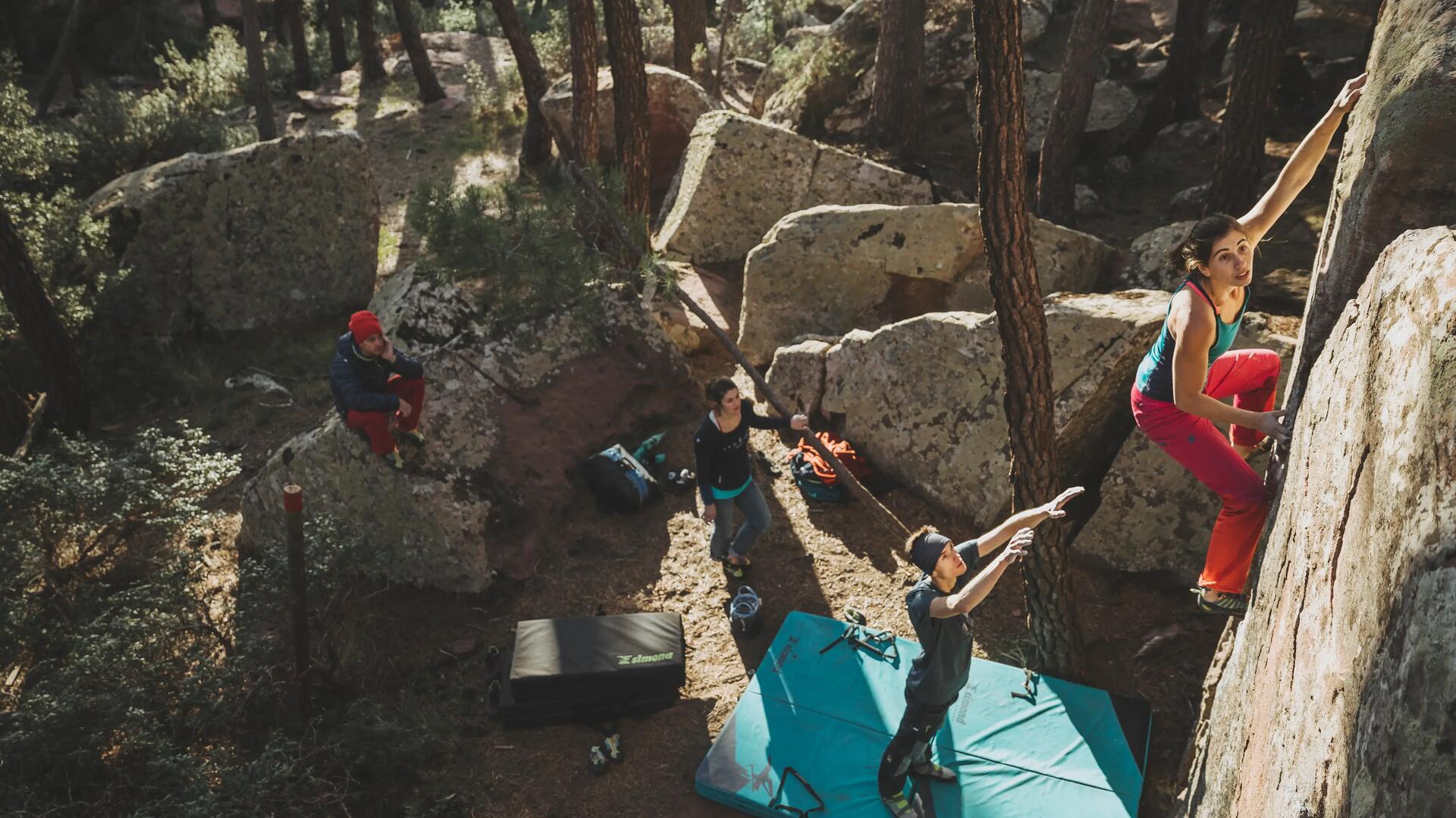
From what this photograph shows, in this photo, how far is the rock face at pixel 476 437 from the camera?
7.77 meters

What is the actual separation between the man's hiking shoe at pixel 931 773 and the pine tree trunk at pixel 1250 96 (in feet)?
26.5

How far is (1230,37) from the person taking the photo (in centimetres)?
1585

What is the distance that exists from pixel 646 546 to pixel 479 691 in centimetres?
204

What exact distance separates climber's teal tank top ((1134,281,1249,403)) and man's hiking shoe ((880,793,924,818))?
2.78 meters

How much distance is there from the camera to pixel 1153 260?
962cm

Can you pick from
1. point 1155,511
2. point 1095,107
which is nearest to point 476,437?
point 1155,511

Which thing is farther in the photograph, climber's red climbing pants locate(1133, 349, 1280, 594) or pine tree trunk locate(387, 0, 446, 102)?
pine tree trunk locate(387, 0, 446, 102)

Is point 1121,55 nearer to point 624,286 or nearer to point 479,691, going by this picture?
point 624,286

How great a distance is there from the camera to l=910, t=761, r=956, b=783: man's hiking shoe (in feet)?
18.9

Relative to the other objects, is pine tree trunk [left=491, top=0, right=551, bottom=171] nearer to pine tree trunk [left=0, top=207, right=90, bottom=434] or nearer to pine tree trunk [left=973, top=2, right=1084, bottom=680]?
pine tree trunk [left=0, top=207, right=90, bottom=434]

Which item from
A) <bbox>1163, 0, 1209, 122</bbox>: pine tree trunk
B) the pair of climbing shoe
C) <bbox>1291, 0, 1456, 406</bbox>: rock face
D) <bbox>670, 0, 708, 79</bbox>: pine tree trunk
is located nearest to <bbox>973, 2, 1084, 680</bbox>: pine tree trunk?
<bbox>1291, 0, 1456, 406</bbox>: rock face

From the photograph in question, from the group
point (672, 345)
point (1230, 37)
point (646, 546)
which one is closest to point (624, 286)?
point (672, 345)

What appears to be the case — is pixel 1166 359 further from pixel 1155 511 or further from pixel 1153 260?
pixel 1153 260

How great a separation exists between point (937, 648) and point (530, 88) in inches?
539
